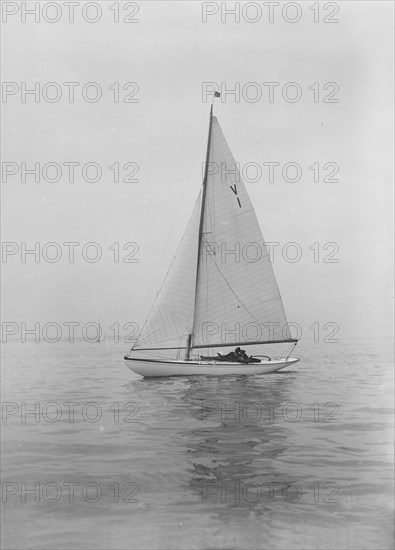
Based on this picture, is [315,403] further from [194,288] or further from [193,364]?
[194,288]

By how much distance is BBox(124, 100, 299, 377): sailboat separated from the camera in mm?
34562

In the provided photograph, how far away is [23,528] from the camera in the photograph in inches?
384

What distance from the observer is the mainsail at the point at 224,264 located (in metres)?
34.8

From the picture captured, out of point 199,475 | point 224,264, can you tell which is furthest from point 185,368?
point 199,475

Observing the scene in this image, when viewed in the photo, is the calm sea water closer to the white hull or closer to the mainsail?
the white hull

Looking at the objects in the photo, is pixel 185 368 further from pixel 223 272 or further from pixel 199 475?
pixel 199 475

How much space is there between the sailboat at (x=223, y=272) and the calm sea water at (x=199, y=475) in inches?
395

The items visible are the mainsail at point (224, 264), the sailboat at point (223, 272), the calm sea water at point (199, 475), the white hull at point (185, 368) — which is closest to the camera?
the calm sea water at point (199, 475)

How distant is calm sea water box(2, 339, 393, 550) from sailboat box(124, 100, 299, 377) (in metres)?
10.0

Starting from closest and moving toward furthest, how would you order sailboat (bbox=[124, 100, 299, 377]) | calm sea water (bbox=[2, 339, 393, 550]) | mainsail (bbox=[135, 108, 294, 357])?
calm sea water (bbox=[2, 339, 393, 550]) → sailboat (bbox=[124, 100, 299, 377]) → mainsail (bbox=[135, 108, 294, 357])

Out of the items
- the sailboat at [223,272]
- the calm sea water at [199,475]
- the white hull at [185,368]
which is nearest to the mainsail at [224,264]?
the sailboat at [223,272]

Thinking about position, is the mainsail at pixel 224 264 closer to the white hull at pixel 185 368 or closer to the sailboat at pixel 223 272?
the sailboat at pixel 223 272

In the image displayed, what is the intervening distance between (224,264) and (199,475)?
905 inches

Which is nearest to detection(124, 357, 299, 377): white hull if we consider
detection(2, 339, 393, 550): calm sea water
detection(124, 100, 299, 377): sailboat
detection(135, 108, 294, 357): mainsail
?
detection(124, 100, 299, 377): sailboat
